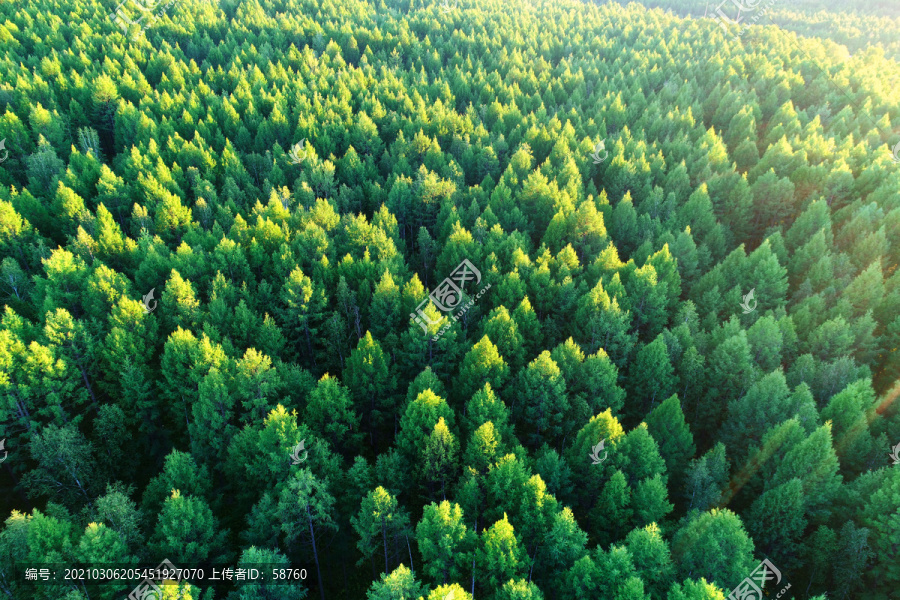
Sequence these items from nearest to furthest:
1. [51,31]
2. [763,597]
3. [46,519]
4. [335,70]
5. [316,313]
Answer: [46,519], [763,597], [316,313], [51,31], [335,70]

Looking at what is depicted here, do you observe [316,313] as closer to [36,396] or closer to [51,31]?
[36,396]

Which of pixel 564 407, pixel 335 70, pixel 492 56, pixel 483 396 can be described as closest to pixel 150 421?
pixel 483 396

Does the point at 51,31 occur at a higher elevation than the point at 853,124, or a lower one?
Answer: lower

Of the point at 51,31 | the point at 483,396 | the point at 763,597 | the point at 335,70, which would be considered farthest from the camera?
the point at 335,70

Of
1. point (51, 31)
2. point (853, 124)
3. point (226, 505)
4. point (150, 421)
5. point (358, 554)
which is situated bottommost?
point (358, 554)

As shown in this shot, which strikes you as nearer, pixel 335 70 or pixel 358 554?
pixel 358 554

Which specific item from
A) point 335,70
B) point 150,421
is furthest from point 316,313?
point 335,70

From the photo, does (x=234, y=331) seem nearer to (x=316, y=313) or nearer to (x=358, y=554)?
(x=316, y=313)
